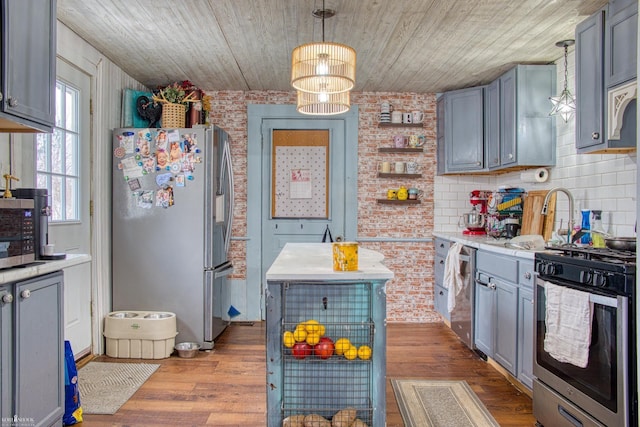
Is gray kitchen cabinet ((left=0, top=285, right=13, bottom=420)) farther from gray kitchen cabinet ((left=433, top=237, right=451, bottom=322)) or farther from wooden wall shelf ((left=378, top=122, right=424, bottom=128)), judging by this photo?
wooden wall shelf ((left=378, top=122, right=424, bottom=128))

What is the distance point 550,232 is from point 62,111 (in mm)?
3980

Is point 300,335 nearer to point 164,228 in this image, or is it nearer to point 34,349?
point 34,349

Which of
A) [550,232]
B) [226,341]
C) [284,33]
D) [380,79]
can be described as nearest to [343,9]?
[284,33]

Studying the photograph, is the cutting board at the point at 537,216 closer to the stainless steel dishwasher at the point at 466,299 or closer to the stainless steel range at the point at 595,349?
the stainless steel dishwasher at the point at 466,299

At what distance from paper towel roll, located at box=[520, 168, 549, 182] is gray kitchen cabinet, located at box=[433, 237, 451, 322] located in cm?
94

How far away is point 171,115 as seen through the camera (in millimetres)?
4066

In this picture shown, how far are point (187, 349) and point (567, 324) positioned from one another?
2.85m

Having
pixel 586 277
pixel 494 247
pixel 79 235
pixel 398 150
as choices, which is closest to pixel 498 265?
pixel 494 247

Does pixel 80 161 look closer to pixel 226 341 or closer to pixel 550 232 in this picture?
pixel 226 341

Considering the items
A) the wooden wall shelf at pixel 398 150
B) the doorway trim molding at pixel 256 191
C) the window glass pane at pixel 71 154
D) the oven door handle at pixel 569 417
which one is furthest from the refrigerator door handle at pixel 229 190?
the oven door handle at pixel 569 417

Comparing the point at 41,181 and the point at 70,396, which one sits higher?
the point at 41,181

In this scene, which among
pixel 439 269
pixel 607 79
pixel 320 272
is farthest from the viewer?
pixel 439 269

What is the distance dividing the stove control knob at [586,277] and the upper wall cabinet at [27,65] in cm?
273

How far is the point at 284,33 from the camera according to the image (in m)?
3.33
